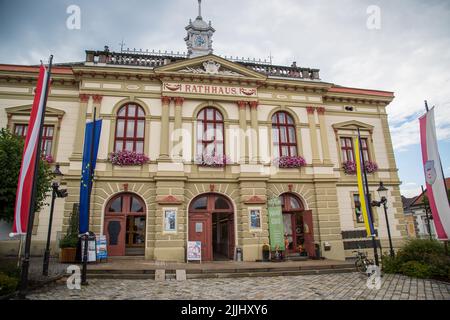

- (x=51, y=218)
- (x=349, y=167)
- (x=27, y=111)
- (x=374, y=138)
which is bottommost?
(x=51, y=218)

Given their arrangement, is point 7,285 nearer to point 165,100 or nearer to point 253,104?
point 165,100

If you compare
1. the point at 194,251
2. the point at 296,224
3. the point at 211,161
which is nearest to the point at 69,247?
the point at 194,251

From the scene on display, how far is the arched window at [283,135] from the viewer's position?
16.8 metres

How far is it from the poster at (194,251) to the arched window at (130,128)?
587 cm

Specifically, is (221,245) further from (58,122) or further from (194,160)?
(58,122)

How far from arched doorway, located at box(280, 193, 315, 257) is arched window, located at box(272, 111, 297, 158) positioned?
8.67 feet

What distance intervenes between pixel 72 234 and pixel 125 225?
2496mm

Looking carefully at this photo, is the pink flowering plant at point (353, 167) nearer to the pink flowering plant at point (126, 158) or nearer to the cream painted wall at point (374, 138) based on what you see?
the cream painted wall at point (374, 138)

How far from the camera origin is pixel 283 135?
17125mm

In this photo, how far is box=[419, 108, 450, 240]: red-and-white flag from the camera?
7.39m

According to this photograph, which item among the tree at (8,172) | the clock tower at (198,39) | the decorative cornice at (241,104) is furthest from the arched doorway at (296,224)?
the tree at (8,172)

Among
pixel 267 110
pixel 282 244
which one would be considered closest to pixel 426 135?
pixel 282 244

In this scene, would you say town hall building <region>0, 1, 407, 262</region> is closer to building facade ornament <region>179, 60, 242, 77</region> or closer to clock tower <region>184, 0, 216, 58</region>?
building facade ornament <region>179, 60, 242, 77</region>

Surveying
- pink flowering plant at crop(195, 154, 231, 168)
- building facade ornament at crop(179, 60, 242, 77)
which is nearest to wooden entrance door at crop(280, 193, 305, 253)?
pink flowering plant at crop(195, 154, 231, 168)
